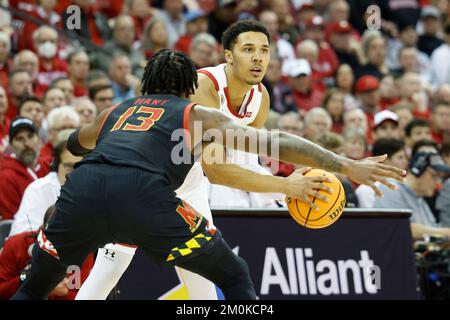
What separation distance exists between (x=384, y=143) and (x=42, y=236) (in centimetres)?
540

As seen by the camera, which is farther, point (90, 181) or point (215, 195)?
point (215, 195)

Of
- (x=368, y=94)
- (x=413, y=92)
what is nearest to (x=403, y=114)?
(x=368, y=94)

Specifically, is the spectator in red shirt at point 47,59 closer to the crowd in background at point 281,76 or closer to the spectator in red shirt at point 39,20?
the crowd in background at point 281,76

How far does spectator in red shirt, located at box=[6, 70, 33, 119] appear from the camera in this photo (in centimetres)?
1098

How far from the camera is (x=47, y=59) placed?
12.2 m

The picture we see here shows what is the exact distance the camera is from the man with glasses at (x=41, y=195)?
7.73m

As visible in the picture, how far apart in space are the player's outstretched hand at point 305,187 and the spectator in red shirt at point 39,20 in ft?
24.6

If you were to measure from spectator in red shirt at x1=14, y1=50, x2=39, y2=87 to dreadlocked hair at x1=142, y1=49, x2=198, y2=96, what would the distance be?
237 inches

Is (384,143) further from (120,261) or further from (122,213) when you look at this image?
(122,213)

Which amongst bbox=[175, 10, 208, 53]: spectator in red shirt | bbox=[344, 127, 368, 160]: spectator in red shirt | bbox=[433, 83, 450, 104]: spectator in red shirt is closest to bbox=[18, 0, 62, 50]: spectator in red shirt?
bbox=[175, 10, 208, 53]: spectator in red shirt

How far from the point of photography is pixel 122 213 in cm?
528

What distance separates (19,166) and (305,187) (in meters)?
4.15

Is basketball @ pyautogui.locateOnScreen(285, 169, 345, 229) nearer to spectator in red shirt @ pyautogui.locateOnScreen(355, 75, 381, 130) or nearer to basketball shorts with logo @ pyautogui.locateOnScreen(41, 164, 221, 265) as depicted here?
basketball shorts with logo @ pyautogui.locateOnScreen(41, 164, 221, 265)
